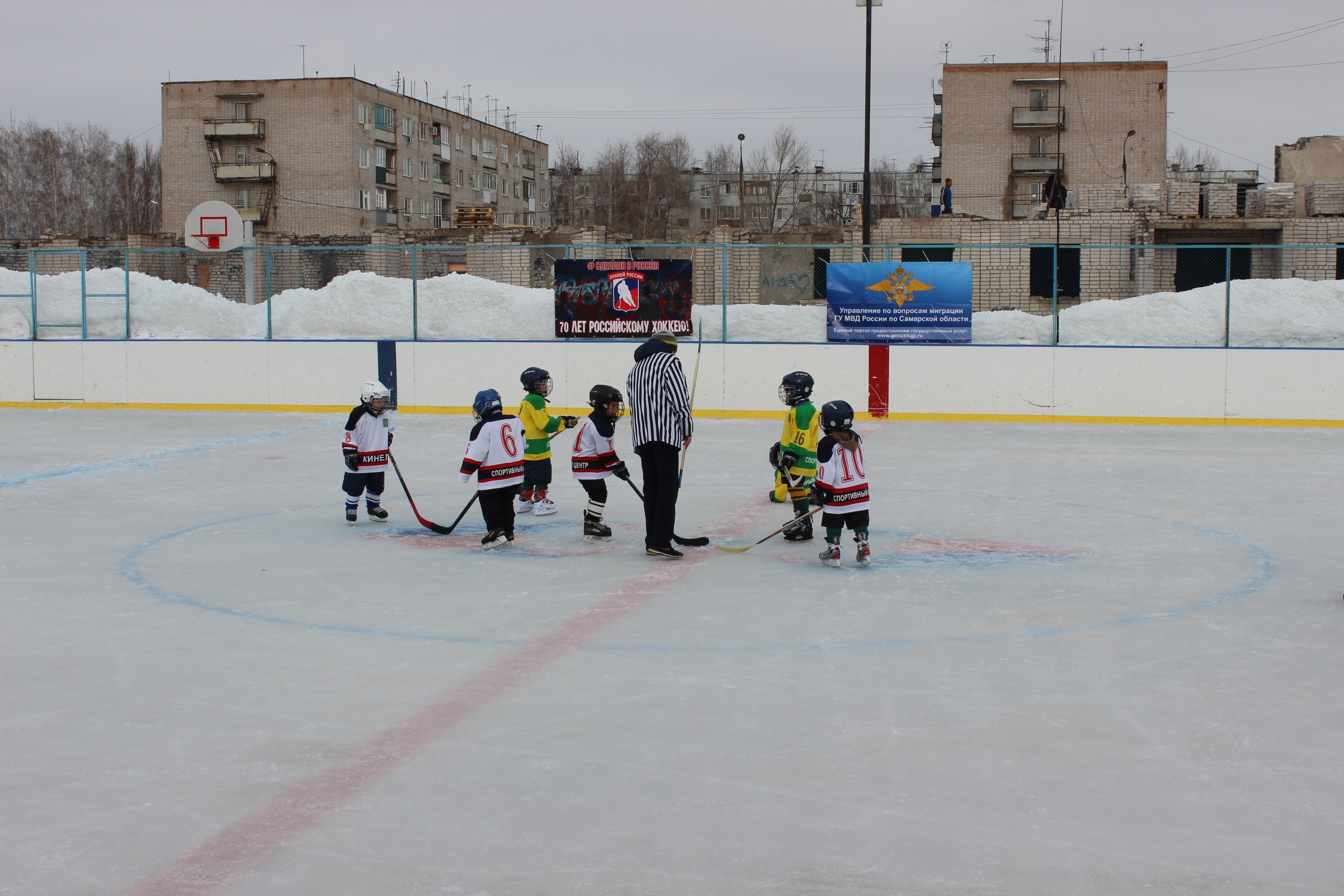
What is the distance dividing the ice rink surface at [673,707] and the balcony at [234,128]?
55.4 meters

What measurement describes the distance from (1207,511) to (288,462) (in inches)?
326

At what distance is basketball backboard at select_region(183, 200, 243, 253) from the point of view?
2477 centimetres

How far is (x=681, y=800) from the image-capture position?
3.56 meters

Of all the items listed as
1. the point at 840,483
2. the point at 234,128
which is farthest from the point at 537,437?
the point at 234,128

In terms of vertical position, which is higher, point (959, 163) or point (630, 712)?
point (959, 163)

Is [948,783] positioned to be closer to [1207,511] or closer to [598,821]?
[598,821]

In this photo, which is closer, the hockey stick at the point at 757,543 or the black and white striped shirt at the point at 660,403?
the black and white striped shirt at the point at 660,403

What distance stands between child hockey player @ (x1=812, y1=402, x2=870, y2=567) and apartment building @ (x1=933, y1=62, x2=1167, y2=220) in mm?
51222

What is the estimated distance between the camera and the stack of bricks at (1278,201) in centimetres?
3856

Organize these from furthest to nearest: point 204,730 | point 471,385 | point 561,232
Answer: point 561,232, point 471,385, point 204,730

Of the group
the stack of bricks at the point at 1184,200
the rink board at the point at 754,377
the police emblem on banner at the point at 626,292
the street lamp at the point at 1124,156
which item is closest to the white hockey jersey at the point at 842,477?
the rink board at the point at 754,377

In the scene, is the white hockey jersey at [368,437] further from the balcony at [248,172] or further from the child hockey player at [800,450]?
the balcony at [248,172]

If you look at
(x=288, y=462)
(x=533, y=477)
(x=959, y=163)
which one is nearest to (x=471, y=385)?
(x=288, y=462)

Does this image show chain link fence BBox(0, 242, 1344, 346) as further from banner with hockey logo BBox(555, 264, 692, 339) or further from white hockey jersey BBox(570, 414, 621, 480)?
white hockey jersey BBox(570, 414, 621, 480)
